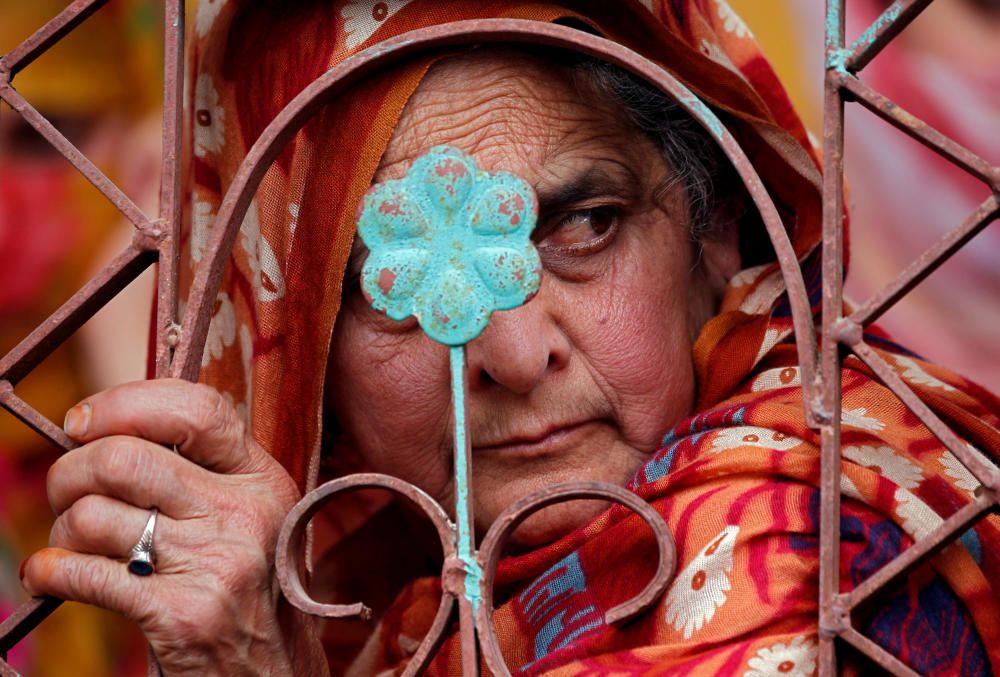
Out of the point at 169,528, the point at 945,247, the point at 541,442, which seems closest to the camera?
the point at 945,247

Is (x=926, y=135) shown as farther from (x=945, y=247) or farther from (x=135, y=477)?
(x=135, y=477)

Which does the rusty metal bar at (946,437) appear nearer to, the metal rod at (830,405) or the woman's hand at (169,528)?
the metal rod at (830,405)

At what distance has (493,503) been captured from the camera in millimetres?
1794

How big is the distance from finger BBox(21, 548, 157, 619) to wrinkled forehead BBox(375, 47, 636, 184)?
59 centimetres

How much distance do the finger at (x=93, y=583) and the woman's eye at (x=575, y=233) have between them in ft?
2.13

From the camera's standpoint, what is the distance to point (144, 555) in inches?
55.6

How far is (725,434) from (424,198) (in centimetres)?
50

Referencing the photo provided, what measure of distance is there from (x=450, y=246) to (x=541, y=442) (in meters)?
0.49

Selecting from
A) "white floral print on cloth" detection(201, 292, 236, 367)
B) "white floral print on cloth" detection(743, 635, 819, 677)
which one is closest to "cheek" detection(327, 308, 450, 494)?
"white floral print on cloth" detection(201, 292, 236, 367)

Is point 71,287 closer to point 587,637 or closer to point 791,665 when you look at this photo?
point 587,637

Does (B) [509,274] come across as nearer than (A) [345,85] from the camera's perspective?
Yes

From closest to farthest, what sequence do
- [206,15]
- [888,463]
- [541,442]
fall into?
[888,463] < [541,442] < [206,15]

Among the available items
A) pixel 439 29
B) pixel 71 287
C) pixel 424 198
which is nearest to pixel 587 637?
pixel 424 198

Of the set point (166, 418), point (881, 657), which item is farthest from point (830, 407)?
point (166, 418)
